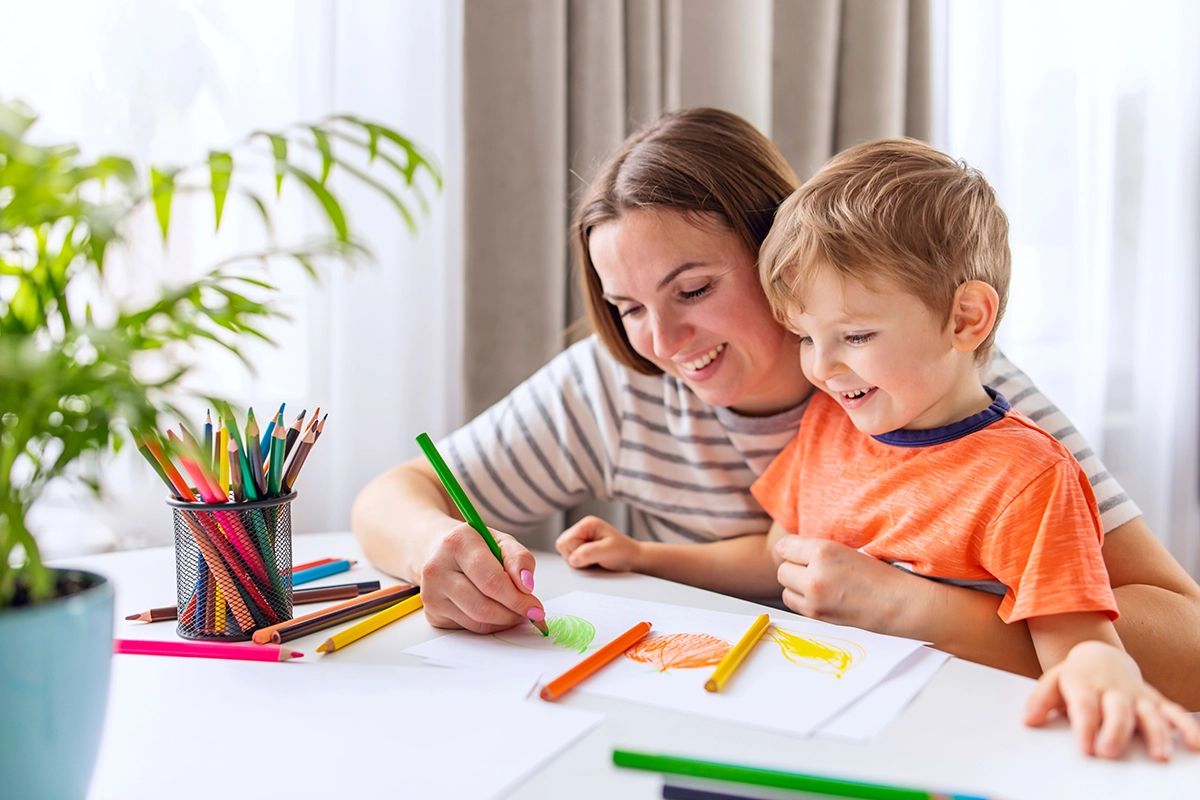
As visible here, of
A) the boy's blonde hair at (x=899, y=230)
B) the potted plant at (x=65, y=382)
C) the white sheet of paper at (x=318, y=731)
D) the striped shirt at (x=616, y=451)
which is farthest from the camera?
the striped shirt at (x=616, y=451)

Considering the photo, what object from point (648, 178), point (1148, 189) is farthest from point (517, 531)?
point (1148, 189)

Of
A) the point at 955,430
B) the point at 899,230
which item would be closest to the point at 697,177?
the point at 899,230

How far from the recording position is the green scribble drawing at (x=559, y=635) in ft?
2.48

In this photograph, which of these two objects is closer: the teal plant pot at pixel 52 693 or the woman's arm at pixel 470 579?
the teal plant pot at pixel 52 693

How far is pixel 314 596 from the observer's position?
2.93 feet

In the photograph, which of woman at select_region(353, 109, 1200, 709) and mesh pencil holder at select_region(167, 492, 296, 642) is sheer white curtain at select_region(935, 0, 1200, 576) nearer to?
woman at select_region(353, 109, 1200, 709)

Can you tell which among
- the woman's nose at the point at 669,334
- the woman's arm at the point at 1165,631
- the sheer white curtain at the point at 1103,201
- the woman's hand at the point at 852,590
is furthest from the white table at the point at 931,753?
the sheer white curtain at the point at 1103,201

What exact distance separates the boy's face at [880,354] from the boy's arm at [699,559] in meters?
0.24

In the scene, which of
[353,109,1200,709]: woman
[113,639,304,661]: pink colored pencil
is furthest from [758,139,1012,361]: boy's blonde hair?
[113,639,304,661]: pink colored pencil

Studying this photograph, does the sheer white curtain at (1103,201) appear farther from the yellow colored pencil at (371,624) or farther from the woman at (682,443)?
the yellow colored pencil at (371,624)

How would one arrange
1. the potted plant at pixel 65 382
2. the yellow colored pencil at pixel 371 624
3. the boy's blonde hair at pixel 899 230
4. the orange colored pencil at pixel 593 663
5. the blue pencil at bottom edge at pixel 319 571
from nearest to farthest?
the potted plant at pixel 65 382 < the orange colored pencil at pixel 593 663 < the yellow colored pencil at pixel 371 624 < the boy's blonde hair at pixel 899 230 < the blue pencil at bottom edge at pixel 319 571

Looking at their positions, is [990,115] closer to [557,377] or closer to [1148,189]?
[1148,189]

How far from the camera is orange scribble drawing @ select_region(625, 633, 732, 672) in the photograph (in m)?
0.71

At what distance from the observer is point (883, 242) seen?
0.85 m
